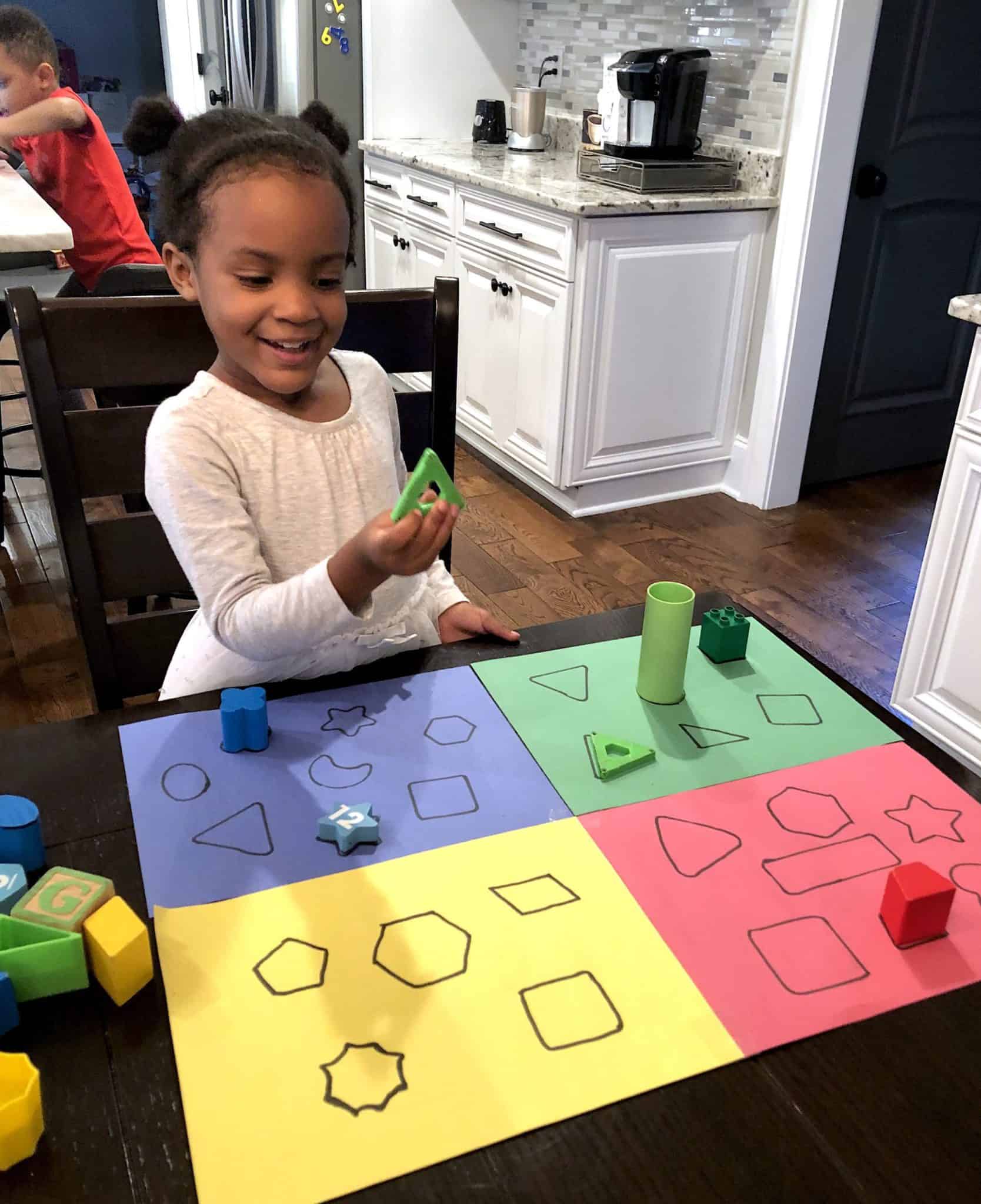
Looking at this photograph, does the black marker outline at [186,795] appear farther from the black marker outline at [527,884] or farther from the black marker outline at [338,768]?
the black marker outline at [527,884]

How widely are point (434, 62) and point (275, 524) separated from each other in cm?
310

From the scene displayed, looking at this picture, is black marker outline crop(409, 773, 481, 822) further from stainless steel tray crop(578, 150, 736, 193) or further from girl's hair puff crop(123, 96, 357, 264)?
stainless steel tray crop(578, 150, 736, 193)

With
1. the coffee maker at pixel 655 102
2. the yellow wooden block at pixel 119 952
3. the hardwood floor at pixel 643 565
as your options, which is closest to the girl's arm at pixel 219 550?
the yellow wooden block at pixel 119 952

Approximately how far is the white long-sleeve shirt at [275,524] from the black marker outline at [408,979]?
0.28 m

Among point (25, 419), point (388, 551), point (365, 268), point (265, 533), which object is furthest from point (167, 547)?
point (365, 268)

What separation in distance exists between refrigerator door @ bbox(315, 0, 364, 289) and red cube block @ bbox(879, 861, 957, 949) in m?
3.14

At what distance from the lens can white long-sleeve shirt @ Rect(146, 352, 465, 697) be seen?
36.4 inches

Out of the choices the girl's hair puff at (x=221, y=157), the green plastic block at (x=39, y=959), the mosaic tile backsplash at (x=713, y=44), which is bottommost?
the green plastic block at (x=39, y=959)

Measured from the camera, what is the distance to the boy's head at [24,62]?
249 cm

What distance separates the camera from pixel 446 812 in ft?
2.60

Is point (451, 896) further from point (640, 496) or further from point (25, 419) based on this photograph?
point (25, 419)

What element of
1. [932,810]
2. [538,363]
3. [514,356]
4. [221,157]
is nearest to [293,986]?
[932,810]

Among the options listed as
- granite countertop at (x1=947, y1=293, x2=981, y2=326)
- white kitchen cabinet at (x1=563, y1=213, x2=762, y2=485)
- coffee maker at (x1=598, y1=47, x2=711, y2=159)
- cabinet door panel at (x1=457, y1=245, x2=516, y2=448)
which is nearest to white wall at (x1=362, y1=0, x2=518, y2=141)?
cabinet door panel at (x1=457, y1=245, x2=516, y2=448)

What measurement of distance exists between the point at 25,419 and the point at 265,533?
2.88m
